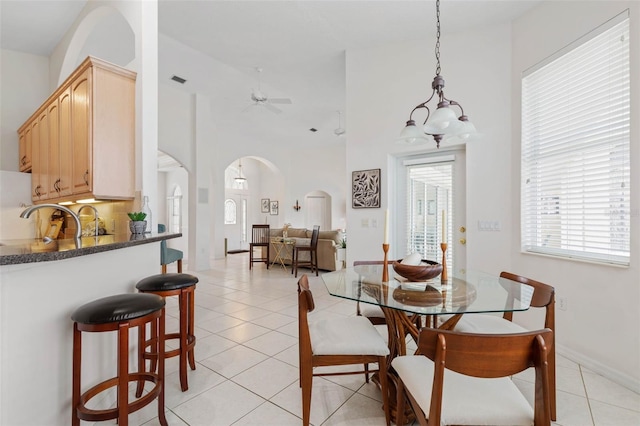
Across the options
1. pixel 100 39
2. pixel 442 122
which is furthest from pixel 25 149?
pixel 442 122

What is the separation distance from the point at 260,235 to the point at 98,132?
4.79 meters

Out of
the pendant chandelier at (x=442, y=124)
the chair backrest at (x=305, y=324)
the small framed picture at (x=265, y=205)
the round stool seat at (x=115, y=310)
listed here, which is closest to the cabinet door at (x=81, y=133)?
the round stool seat at (x=115, y=310)

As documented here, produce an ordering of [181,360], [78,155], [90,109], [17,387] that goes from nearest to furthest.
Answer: [17,387], [181,360], [90,109], [78,155]

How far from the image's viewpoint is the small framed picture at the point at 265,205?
36.5 feet

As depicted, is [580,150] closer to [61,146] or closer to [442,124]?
[442,124]

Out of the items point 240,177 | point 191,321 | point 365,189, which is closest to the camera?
point 191,321

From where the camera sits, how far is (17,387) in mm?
1325

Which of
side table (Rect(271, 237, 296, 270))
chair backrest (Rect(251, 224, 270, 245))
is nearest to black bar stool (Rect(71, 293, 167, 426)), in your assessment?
side table (Rect(271, 237, 296, 270))

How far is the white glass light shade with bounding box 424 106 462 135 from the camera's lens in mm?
1965

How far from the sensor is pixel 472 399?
121cm

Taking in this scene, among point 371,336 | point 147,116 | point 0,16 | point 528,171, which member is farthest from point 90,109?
point 528,171

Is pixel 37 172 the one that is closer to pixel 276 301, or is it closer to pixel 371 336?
pixel 276 301

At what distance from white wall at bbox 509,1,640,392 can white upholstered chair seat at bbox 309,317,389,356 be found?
192 centimetres

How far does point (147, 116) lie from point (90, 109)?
0.43 m
